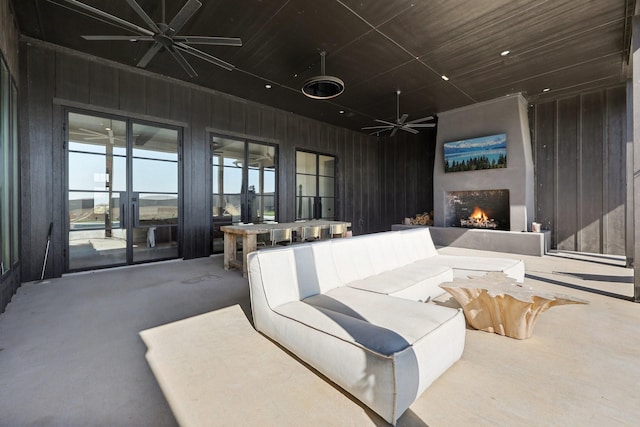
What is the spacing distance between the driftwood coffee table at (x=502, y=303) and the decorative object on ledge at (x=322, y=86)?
11.0 feet

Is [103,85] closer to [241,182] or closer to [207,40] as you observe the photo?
[207,40]

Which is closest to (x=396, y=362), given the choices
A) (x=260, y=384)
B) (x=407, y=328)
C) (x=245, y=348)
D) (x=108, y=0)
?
(x=407, y=328)

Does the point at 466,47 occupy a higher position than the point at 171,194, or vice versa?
the point at 466,47

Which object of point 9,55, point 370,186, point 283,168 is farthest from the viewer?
point 370,186

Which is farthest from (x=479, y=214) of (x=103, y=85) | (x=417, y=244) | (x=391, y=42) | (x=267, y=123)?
(x=103, y=85)

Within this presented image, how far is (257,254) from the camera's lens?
2.22 meters

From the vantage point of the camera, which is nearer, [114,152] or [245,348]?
[245,348]

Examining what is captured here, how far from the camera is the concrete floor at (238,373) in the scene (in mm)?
1416

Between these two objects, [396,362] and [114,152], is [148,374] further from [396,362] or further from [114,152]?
[114,152]

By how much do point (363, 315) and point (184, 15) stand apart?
3350mm

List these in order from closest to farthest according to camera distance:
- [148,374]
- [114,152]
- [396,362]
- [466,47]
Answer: [396,362] → [148,374] → [466,47] → [114,152]

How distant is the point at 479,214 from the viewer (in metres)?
7.10

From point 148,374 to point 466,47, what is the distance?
5652 mm

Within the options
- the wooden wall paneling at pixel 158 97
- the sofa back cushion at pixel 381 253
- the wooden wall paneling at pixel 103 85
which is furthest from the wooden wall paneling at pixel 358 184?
the wooden wall paneling at pixel 103 85
